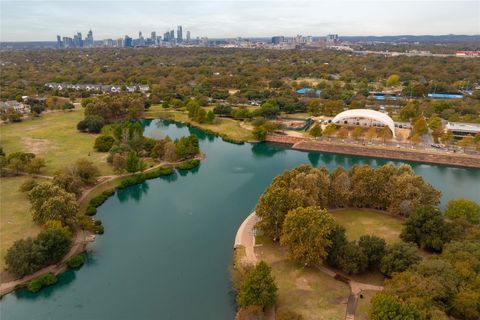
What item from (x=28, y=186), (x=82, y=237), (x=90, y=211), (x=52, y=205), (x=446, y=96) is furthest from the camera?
Answer: (x=446, y=96)

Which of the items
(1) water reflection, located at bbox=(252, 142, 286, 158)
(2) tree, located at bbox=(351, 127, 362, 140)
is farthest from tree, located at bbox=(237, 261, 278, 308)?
(2) tree, located at bbox=(351, 127, 362, 140)

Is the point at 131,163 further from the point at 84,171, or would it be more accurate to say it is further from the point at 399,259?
the point at 399,259

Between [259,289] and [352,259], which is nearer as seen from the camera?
[259,289]

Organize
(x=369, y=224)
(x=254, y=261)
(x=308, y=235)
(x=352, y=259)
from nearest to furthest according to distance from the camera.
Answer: (x=352, y=259) → (x=308, y=235) → (x=254, y=261) → (x=369, y=224)

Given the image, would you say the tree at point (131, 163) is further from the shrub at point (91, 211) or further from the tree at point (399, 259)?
the tree at point (399, 259)

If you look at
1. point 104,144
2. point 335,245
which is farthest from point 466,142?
point 104,144

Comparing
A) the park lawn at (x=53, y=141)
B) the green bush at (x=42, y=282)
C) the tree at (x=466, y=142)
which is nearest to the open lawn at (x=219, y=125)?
the park lawn at (x=53, y=141)

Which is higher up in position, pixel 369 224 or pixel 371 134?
pixel 371 134
